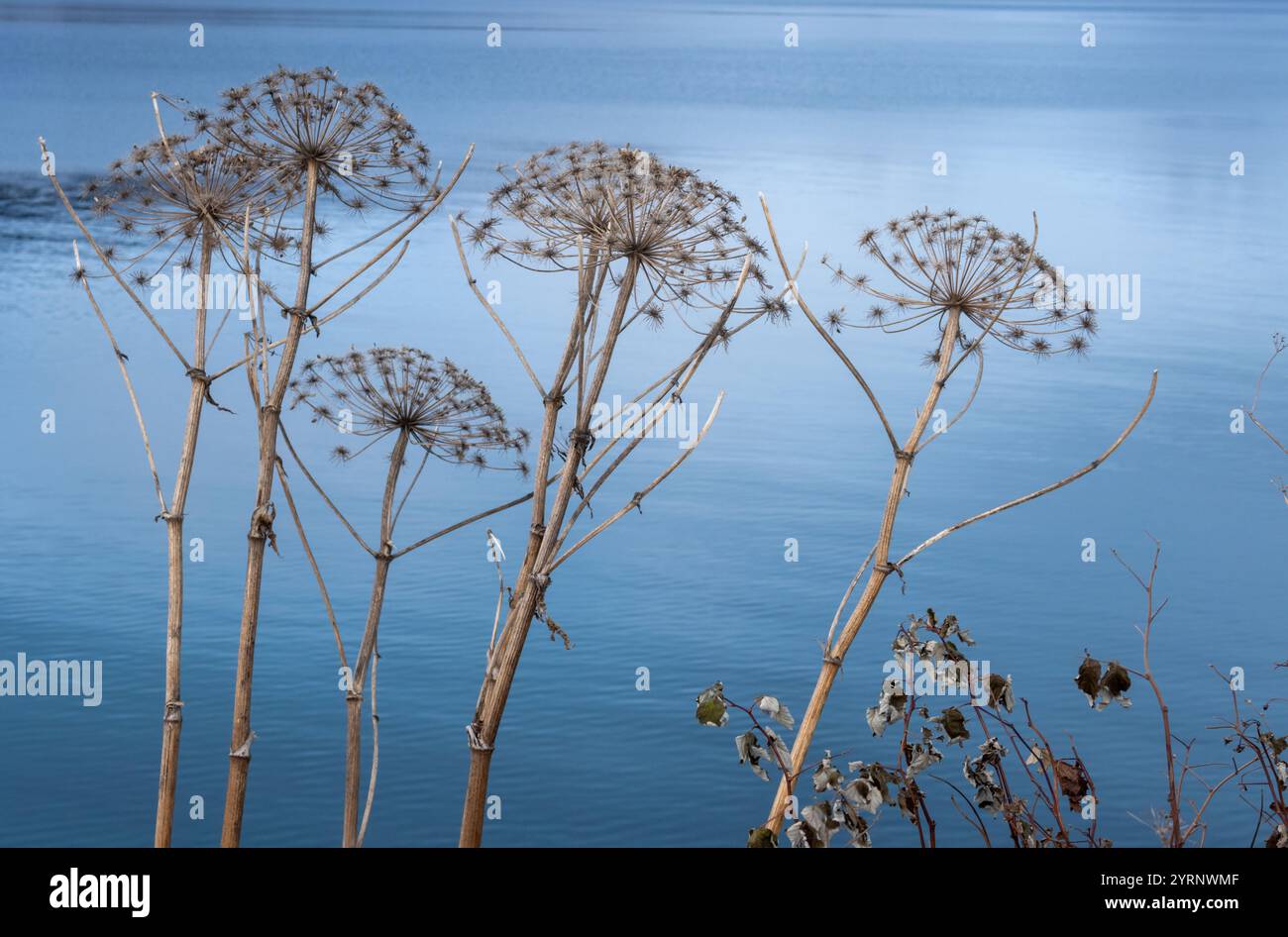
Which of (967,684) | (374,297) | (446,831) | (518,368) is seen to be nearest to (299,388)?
(967,684)

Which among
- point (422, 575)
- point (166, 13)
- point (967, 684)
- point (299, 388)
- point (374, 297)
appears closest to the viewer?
point (967, 684)

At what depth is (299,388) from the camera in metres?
4.39

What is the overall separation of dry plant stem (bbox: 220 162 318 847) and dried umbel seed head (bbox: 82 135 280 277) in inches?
10.7

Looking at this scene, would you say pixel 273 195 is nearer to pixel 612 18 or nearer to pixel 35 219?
pixel 35 219

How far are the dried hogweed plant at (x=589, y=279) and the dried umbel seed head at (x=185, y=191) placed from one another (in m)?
0.62

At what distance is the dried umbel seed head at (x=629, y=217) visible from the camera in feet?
11.0

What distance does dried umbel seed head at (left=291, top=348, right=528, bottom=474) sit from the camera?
4195mm
